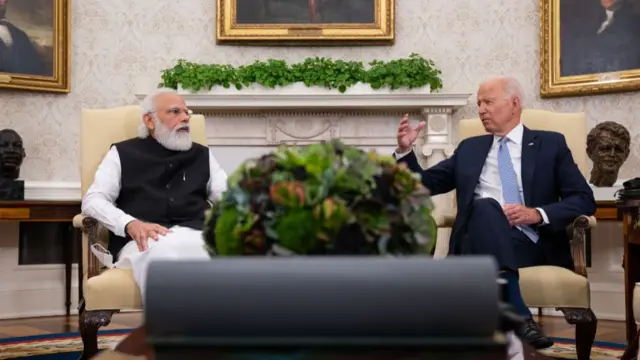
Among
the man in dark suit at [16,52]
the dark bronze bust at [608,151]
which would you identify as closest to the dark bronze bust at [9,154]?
the man in dark suit at [16,52]

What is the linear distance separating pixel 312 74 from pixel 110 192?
8.91 ft

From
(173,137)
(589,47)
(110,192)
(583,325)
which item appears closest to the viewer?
(583,325)

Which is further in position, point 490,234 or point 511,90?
point 511,90

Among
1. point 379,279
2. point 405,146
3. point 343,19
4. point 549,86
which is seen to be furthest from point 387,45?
point 379,279

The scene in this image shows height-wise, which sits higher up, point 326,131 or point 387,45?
point 387,45

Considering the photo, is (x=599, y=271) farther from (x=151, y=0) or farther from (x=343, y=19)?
(x=151, y=0)

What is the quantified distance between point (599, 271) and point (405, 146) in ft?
10.1

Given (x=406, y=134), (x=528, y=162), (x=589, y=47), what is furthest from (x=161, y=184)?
(x=589, y=47)

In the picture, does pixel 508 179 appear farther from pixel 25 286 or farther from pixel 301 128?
pixel 25 286

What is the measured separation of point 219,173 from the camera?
13.8 ft

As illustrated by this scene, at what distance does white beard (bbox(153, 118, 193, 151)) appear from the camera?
4.12 metres

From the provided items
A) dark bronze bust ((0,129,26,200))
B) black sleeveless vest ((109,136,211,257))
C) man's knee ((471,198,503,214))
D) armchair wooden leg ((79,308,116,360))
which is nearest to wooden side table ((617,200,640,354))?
man's knee ((471,198,503,214))

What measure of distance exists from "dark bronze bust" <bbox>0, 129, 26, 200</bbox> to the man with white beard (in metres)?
1.86

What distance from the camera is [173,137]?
13.5 ft
